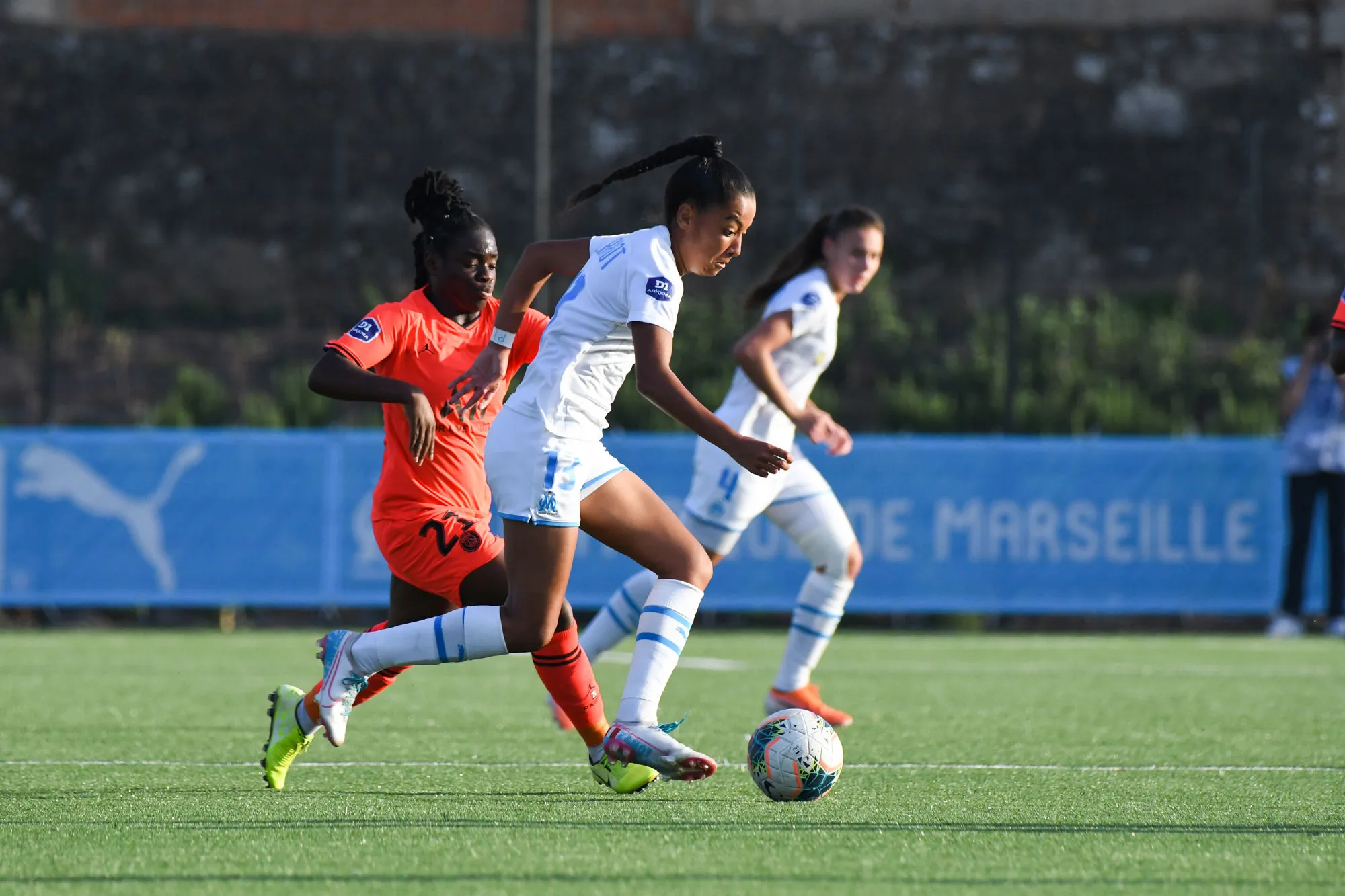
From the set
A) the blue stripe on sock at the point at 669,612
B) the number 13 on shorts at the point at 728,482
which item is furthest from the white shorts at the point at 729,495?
the blue stripe on sock at the point at 669,612

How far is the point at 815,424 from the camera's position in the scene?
6.52 meters

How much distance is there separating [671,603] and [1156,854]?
5.20ft

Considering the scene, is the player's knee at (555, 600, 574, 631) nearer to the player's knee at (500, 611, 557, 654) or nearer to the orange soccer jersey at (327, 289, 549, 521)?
the player's knee at (500, 611, 557, 654)

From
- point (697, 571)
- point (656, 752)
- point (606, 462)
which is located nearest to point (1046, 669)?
point (697, 571)

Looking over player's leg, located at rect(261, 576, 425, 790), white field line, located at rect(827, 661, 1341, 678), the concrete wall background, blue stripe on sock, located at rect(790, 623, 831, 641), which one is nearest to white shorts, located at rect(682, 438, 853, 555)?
blue stripe on sock, located at rect(790, 623, 831, 641)

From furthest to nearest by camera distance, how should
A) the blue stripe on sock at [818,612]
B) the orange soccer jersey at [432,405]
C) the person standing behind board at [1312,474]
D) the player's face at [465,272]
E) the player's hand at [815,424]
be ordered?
the person standing behind board at [1312,474], the blue stripe on sock at [818,612], the player's hand at [815,424], the player's face at [465,272], the orange soccer jersey at [432,405]

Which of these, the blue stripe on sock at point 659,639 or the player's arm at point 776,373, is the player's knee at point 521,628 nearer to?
the blue stripe on sock at point 659,639

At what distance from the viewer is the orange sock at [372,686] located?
17.2 feet

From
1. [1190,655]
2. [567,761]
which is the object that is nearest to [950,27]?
[1190,655]

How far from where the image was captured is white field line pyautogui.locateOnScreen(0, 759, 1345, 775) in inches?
227

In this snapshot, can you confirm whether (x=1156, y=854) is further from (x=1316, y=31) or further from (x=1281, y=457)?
(x=1316, y=31)

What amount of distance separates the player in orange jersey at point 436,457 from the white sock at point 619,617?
5.06 feet

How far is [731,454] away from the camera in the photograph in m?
4.71

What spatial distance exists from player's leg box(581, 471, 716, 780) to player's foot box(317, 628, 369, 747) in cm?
74
